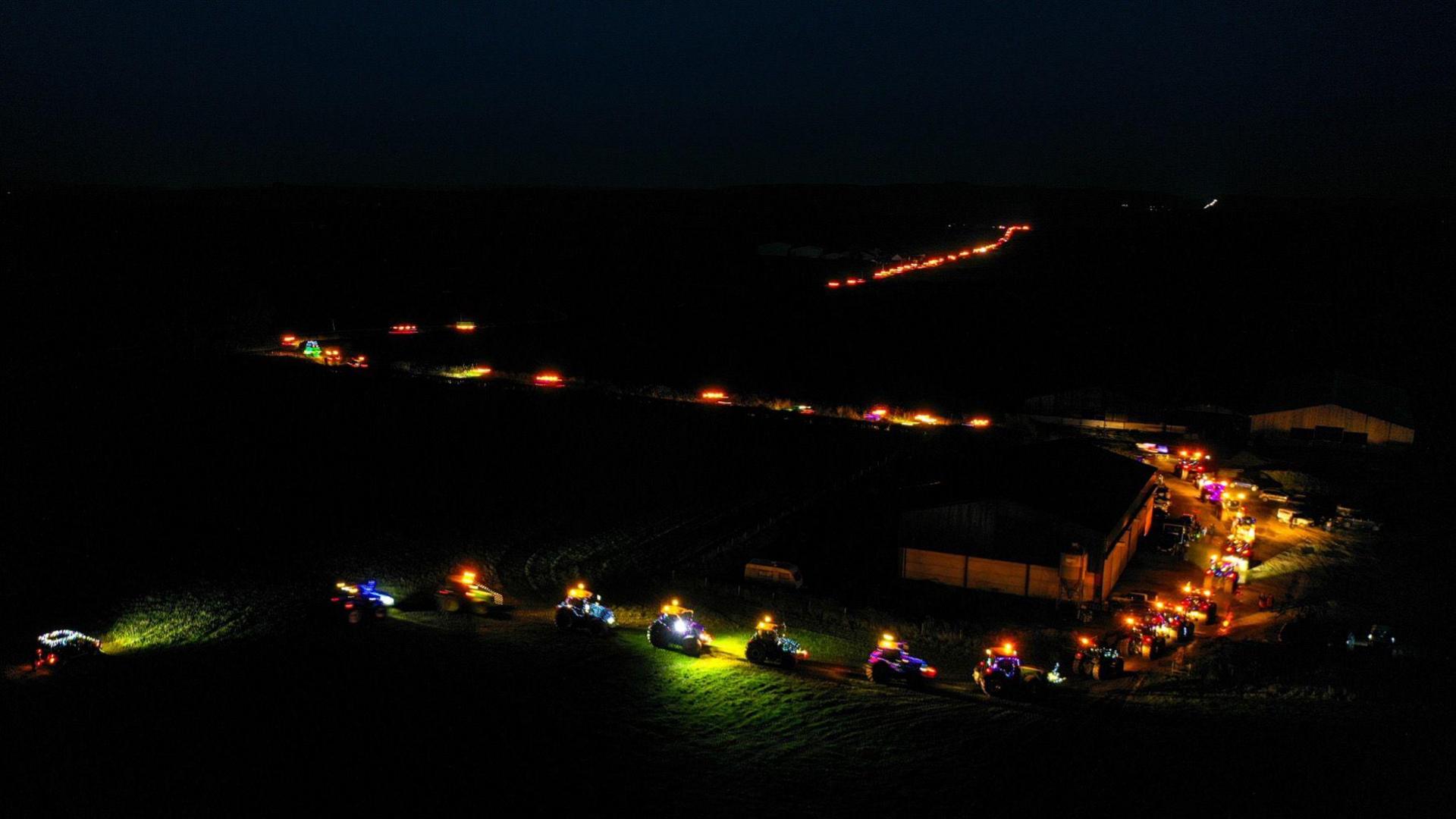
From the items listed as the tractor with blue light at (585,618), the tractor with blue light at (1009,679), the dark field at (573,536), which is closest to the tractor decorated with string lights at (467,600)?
the dark field at (573,536)

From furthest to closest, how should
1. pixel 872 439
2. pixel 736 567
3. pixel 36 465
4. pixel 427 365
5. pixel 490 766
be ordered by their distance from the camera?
pixel 427 365 → pixel 872 439 → pixel 36 465 → pixel 736 567 → pixel 490 766

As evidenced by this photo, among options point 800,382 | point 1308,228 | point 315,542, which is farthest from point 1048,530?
point 1308,228

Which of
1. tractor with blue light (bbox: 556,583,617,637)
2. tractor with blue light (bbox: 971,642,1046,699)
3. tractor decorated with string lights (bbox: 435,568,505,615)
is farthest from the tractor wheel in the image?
tractor decorated with string lights (bbox: 435,568,505,615)

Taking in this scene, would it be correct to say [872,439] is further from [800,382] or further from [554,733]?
[554,733]

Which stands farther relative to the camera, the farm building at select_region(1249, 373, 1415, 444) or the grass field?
the farm building at select_region(1249, 373, 1415, 444)

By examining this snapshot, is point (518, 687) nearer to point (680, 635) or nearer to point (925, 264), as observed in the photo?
point (680, 635)

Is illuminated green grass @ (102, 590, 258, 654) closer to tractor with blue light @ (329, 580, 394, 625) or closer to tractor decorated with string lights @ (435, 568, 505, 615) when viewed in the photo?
tractor with blue light @ (329, 580, 394, 625)

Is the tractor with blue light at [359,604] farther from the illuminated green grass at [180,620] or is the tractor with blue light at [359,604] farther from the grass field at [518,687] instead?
the illuminated green grass at [180,620]
